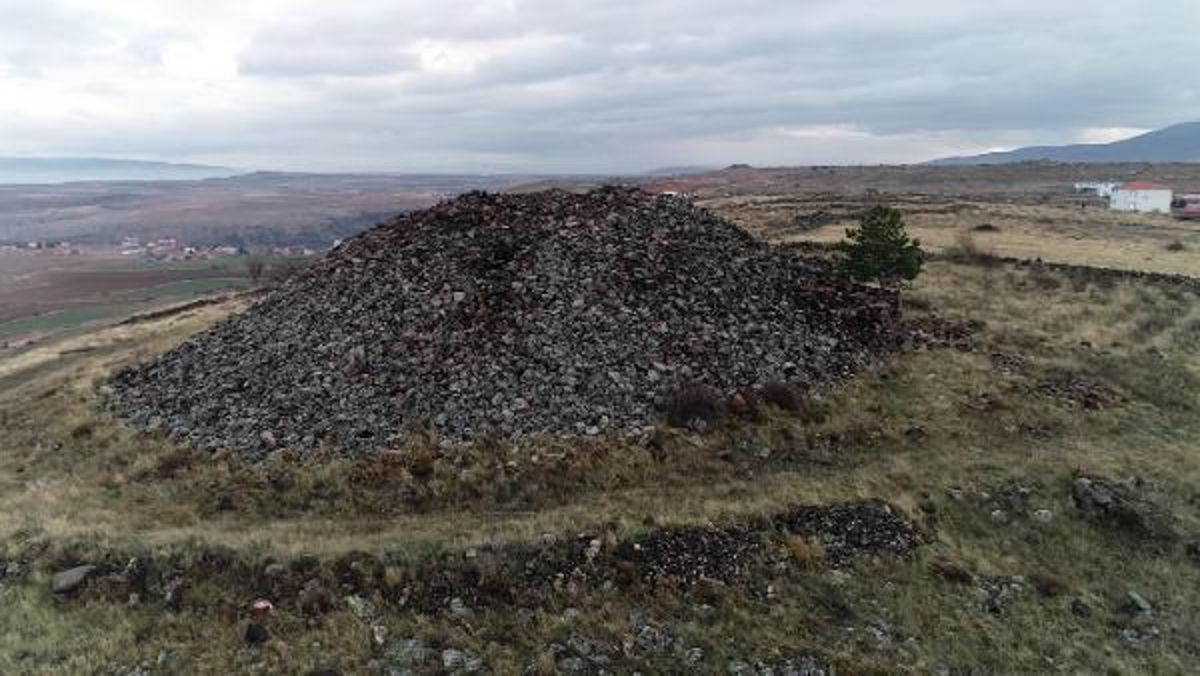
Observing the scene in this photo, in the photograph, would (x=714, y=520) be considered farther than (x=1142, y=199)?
No

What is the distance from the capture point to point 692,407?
843 inches

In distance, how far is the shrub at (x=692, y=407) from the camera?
69.7ft

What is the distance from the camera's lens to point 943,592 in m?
15.7

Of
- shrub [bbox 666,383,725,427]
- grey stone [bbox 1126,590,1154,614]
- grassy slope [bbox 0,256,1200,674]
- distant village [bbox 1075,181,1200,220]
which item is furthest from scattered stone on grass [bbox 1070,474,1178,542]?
distant village [bbox 1075,181,1200,220]

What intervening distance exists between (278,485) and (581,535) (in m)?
7.51

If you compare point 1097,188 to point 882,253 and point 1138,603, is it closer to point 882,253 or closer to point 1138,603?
point 882,253

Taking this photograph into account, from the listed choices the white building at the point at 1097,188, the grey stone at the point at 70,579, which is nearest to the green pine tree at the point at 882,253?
the grey stone at the point at 70,579

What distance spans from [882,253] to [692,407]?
15127 mm

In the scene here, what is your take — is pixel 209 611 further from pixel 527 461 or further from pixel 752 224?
pixel 752 224

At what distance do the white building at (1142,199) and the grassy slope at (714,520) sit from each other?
8515 centimetres

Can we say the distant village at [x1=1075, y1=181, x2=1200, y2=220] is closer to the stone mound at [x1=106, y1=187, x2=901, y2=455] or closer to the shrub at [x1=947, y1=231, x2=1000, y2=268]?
the shrub at [x1=947, y1=231, x2=1000, y2=268]

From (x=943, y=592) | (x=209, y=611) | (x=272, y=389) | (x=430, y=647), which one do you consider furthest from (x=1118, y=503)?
(x=272, y=389)

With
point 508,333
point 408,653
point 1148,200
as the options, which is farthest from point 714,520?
point 1148,200

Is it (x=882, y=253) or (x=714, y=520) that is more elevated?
(x=882, y=253)
